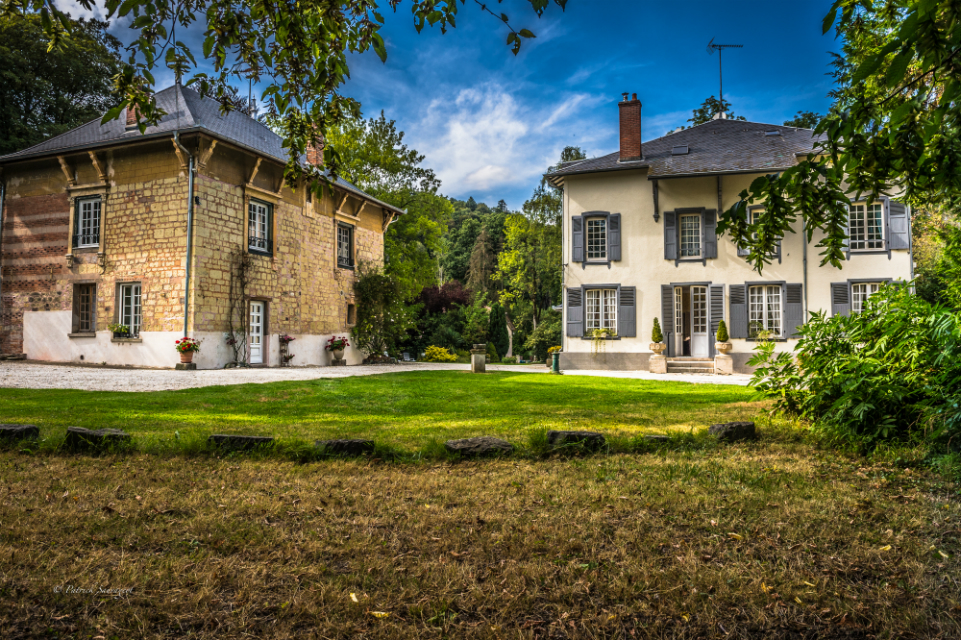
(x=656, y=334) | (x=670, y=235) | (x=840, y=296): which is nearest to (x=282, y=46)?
(x=656, y=334)

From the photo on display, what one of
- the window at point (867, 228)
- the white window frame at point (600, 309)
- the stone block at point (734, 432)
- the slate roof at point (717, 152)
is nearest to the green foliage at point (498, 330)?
the white window frame at point (600, 309)

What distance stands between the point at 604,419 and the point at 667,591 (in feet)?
12.9

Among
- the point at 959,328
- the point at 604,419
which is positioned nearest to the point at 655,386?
the point at 604,419

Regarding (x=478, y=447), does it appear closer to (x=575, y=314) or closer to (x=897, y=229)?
(x=575, y=314)

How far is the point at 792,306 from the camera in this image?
17.8 meters

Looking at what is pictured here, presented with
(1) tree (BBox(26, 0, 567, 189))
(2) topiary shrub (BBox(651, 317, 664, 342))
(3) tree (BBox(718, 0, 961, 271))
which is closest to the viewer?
(3) tree (BBox(718, 0, 961, 271))

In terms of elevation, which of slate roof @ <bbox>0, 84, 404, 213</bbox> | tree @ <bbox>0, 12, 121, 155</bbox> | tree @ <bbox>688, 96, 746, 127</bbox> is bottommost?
slate roof @ <bbox>0, 84, 404, 213</bbox>

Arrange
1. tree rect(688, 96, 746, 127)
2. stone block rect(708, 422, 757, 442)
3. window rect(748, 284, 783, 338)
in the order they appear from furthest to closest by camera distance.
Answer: tree rect(688, 96, 746, 127)
window rect(748, 284, 783, 338)
stone block rect(708, 422, 757, 442)

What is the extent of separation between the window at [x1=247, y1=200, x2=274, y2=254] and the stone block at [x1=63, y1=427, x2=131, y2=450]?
1238cm

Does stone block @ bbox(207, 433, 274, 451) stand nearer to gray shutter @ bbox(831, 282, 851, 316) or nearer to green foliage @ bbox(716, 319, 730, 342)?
green foliage @ bbox(716, 319, 730, 342)

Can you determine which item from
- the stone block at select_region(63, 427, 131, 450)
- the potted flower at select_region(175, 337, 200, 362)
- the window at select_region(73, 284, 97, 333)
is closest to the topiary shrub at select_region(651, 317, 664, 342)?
the potted flower at select_region(175, 337, 200, 362)

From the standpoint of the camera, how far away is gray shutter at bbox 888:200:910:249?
17.5 metres

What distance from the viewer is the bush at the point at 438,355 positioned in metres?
24.0

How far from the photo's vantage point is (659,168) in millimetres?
18406
